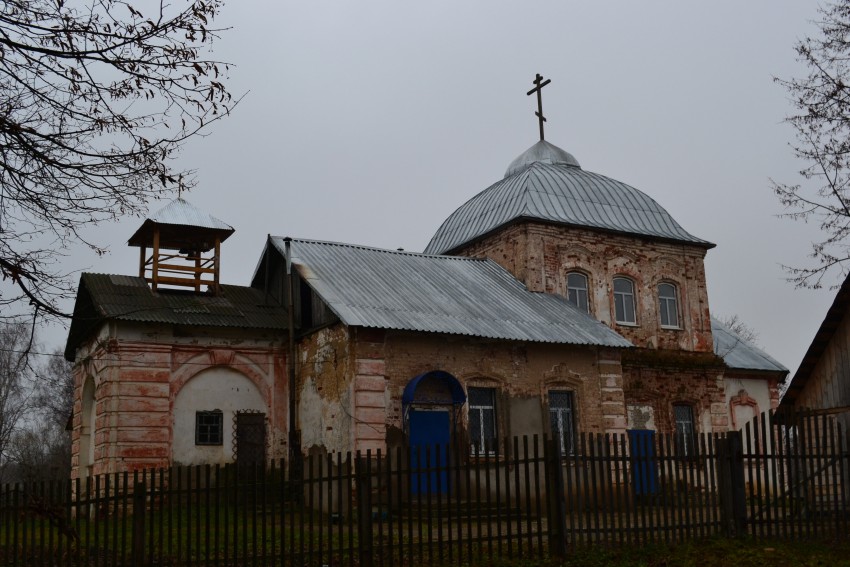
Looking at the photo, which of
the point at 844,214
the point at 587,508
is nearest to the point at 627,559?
the point at 587,508

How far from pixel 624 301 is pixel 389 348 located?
941cm

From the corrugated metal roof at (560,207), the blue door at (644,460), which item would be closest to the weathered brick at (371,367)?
the blue door at (644,460)

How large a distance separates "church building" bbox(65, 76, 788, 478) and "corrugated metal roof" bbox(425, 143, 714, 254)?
0.12 meters

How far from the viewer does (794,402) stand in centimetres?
1673

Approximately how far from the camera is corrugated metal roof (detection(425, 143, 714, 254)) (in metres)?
25.7

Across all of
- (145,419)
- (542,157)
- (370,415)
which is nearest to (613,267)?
(542,157)

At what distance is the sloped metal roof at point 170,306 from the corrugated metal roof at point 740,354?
13535mm

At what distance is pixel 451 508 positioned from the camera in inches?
476

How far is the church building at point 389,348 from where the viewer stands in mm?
18984

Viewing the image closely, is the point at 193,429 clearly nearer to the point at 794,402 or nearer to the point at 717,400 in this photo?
the point at 794,402

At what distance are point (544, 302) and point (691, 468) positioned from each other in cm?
1134

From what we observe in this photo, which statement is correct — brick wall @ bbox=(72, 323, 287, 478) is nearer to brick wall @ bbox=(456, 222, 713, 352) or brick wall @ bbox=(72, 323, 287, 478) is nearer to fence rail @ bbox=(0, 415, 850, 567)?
fence rail @ bbox=(0, 415, 850, 567)

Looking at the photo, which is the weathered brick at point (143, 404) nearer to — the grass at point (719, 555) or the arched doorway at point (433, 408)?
the arched doorway at point (433, 408)

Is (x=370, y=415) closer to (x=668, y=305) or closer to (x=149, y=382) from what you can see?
(x=149, y=382)
